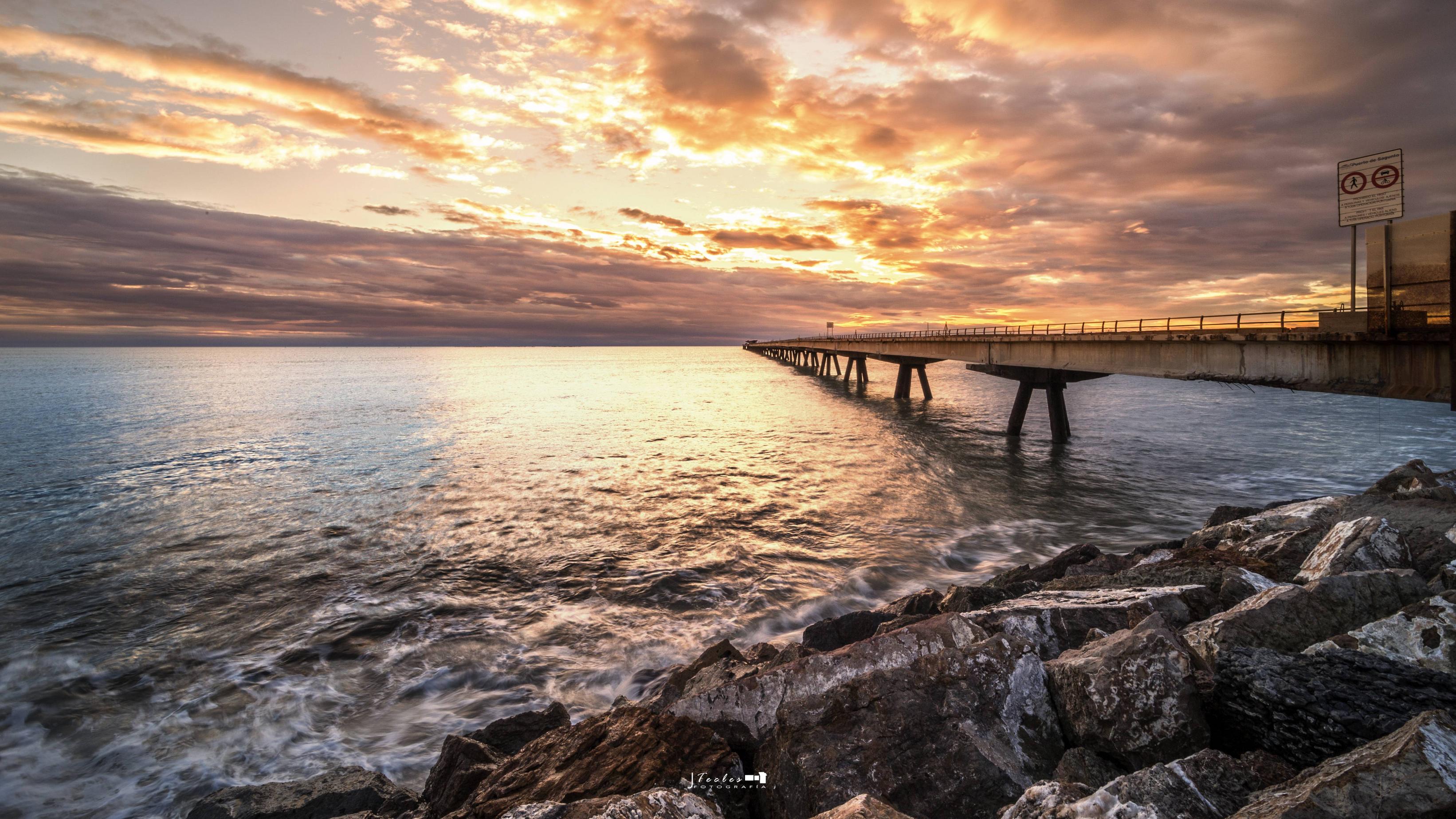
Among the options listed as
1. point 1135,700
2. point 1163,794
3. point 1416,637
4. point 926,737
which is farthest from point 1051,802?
point 1416,637

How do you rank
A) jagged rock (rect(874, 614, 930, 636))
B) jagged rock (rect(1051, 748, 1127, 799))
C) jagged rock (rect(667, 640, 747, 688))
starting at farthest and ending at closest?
jagged rock (rect(667, 640, 747, 688))
jagged rock (rect(874, 614, 930, 636))
jagged rock (rect(1051, 748, 1127, 799))

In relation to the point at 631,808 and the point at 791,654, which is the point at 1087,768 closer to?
the point at 631,808

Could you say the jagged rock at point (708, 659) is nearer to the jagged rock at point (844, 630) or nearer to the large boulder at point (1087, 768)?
the jagged rock at point (844, 630)

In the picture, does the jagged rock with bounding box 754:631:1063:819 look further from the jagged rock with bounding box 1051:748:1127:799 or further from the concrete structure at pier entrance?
the concrete structure at pier entrance

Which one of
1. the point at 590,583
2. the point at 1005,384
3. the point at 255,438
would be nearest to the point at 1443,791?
the point at 590,583

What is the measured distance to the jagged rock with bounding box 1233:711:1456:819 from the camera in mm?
3004

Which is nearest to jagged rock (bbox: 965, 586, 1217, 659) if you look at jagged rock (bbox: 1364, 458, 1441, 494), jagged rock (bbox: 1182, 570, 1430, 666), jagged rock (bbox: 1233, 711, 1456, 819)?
jagged rock (bbox: 1182, 570, 1430, 666)

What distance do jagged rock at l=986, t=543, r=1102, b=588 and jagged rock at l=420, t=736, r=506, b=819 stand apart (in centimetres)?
876

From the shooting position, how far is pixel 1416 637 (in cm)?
506

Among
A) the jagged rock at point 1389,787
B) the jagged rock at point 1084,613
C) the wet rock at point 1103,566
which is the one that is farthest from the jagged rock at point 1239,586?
the jagged rock at point 1389,787

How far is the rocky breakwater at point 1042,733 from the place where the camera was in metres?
3.60

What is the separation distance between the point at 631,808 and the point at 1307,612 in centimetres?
647

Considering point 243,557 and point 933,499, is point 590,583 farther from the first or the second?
point 933,499

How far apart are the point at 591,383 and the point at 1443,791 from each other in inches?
3508
